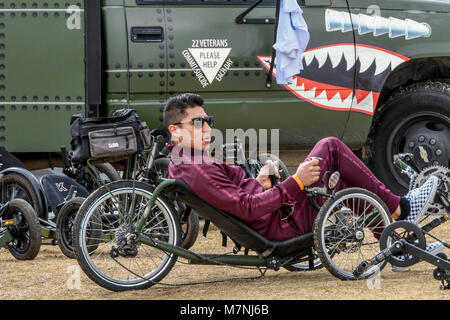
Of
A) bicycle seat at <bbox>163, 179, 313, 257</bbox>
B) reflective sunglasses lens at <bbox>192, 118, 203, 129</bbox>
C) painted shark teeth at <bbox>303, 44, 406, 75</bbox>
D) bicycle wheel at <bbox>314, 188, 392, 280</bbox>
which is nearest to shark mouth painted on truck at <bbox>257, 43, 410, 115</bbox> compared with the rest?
painted shark teeth at <bbox>303, 44, 406, 75</bbox>

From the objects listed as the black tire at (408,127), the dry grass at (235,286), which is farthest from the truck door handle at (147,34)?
the dry grass at (235,286)

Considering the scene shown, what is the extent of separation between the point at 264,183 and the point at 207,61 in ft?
7.99

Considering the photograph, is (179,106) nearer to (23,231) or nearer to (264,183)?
(264,183)

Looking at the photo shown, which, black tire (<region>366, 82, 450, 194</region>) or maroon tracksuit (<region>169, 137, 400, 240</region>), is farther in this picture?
black tire (<region>366, 82, 450, 194</region>)

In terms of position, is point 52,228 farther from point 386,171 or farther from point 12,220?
point 386,171

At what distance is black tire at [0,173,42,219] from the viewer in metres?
6.36

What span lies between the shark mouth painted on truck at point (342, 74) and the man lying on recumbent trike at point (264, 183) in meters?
2.37

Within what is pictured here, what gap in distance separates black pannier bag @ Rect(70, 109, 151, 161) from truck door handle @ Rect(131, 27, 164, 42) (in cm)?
222

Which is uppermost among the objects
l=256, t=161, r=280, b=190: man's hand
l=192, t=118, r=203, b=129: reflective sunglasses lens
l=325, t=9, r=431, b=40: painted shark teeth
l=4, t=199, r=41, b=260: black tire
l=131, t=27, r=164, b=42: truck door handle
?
l=325, t=9, r=431, b=40: painted shark teeth

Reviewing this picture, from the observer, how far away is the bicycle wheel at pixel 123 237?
180 inches

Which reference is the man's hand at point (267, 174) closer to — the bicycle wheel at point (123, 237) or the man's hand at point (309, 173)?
the man's hand at point (309, 173)

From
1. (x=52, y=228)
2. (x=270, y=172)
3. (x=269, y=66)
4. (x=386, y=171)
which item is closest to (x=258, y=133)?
(x=269, y=66)

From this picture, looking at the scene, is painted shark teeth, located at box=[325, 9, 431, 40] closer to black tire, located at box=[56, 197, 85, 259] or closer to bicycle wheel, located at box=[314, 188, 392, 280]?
black tire, located at box=[56, 197, 85, 259]

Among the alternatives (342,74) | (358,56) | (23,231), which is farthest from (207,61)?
(23,231)
